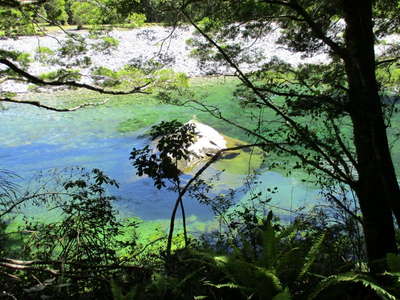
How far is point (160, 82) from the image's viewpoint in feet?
23.4

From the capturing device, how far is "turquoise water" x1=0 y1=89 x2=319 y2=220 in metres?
7.96

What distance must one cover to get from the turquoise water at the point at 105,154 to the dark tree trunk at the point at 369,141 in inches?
78.2

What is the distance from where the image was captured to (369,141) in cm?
324

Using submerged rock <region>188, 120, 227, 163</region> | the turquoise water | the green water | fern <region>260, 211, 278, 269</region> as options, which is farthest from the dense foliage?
submerged rock <region>188, 120, 227, 163</region>

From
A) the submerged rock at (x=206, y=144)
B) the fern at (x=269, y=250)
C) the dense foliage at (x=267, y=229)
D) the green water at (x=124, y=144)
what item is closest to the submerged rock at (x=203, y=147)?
the submerged rock at (x=206, y=144)

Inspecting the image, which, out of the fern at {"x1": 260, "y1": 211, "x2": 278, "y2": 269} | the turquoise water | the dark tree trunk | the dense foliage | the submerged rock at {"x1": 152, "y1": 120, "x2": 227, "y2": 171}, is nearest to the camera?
the dense foliage

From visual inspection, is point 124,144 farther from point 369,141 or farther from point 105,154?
point 369,141

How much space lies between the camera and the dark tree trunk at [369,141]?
3.19 meters

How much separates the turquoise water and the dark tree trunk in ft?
6.51

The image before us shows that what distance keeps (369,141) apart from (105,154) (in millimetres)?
9834

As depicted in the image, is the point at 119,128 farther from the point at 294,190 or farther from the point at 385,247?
the point at 385,247

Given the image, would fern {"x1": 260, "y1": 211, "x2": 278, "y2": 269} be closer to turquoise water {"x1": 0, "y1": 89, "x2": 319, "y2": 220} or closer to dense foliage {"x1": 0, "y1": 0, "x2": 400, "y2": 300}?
dense foliage {"x1": 0, "y1": 0, "x2": 400, "y2": 300}

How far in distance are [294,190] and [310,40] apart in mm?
3721

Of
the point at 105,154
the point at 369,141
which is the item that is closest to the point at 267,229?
the point at 369,141
